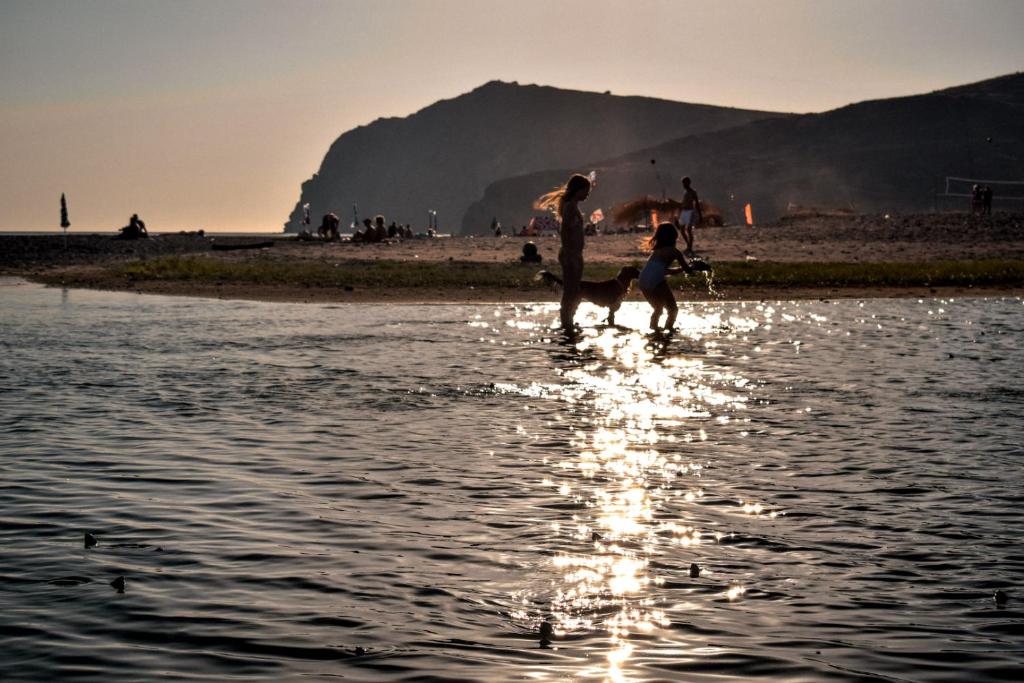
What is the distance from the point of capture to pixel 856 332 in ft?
66.4

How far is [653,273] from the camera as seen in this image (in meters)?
20.7

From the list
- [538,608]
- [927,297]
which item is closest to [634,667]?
[538,608]

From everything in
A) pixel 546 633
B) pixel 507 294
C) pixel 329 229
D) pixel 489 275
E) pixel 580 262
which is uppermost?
pixel 329 229

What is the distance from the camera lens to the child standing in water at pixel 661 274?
67.9ft

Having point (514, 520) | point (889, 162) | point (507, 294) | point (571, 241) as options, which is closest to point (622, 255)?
point (507, 294)

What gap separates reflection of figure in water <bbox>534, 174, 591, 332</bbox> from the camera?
20891 mm

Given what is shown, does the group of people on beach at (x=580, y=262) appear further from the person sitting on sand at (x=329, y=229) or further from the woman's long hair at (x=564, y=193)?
the person sitting on sand at (x=329, y=229)

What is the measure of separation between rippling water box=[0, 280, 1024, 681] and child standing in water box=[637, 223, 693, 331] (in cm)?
480

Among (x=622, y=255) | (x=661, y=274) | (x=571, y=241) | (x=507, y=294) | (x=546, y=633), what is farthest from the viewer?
(x=622, y=255)

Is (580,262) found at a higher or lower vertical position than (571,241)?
lower

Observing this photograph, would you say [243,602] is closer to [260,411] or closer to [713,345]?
[260,411]

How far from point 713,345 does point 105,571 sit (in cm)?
1321

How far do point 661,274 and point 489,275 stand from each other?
1390 cm

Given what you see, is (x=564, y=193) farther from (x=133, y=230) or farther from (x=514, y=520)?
(x=133, y=230)
